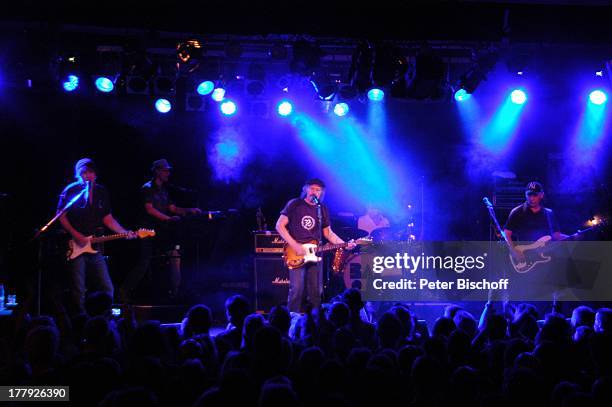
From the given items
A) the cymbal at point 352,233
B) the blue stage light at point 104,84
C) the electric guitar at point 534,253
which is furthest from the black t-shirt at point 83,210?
the electric guitar at point 534,253

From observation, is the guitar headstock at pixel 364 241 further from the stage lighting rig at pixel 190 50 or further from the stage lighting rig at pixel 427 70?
the stage lighting rig at pixel 190 50

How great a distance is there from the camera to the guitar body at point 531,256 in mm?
9336

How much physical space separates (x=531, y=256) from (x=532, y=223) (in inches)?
19.9

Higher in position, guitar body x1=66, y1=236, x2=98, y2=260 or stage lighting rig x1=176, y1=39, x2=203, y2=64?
stage lighting rig x1=176, y1=39, x2=203, y2=64

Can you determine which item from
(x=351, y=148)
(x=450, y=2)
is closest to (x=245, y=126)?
(x=351, y=148)

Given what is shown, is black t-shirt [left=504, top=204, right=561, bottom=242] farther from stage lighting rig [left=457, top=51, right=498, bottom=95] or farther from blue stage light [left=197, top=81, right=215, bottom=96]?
blue stage light [left=197, top=81, right=215, bottom=96]

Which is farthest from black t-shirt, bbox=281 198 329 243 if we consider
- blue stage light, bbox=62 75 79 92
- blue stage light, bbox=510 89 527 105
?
blue stage light, bbox=510 89 527 105

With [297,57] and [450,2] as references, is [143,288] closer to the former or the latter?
[297,57]

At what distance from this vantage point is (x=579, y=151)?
1289 centimetres

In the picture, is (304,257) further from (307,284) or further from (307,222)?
(307,222)

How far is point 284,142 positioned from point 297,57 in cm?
406

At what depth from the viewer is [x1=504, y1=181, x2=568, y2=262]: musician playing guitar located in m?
9.39

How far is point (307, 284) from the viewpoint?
27.7ft

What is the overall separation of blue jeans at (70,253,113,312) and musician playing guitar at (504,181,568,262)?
5.93 meters
